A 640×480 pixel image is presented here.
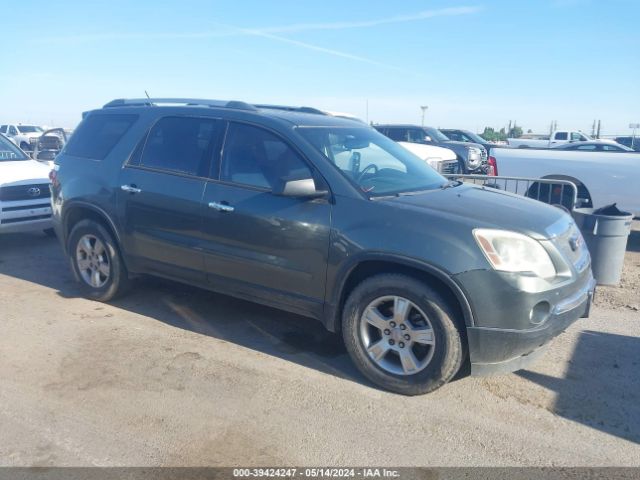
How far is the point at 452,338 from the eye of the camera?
371 centimetres

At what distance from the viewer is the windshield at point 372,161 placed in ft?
14.3

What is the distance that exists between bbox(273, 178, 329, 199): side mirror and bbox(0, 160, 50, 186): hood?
5.14 meters

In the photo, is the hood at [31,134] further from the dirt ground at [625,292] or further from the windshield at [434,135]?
the dirt ground at [625,292]

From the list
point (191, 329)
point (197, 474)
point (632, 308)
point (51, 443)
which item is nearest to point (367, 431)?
point (197, 474)

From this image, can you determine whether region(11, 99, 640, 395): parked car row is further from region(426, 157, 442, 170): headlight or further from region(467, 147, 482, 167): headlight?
region(467, 147, 482, 167): headlight

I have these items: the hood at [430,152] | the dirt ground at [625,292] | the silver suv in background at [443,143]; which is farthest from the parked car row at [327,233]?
the silver suv in background at [443,143]

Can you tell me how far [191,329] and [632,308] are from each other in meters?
4.29

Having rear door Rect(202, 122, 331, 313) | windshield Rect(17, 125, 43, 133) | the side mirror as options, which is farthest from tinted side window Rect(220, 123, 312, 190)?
windshield Rect(17, 125, 43, 133)

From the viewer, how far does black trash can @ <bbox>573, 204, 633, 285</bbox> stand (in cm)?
623

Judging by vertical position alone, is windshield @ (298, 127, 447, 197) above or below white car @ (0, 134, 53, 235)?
above

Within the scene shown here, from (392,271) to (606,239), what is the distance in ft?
11.4

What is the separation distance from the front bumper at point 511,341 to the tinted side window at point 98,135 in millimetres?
3805

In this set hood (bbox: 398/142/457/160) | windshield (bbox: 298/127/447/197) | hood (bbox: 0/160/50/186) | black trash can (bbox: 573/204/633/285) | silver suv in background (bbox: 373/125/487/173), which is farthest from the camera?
silver suv in background (bbox: 373/125/487/173)

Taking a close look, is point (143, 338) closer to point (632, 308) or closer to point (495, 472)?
point (495, 472)
